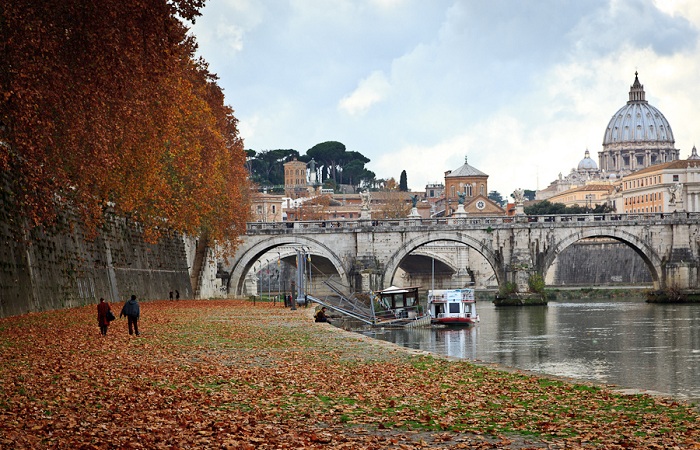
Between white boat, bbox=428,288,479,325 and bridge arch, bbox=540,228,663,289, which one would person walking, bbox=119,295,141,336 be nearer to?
white boat, bbox=428,288,479,325

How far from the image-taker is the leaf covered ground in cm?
1198

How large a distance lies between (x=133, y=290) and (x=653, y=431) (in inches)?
1478

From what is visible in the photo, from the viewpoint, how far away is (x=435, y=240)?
7962 centimetres

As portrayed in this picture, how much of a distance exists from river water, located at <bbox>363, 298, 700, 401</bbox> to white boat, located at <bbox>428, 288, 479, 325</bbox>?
102 cm

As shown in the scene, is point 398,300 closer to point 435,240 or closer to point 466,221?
point 435,240

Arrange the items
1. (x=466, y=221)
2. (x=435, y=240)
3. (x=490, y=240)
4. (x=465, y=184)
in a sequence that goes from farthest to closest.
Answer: (x=465, y=184) → (x=466, y=221) → (x=490, y=240) → (x=435, y=240)

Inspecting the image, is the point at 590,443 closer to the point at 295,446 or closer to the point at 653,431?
the point at 653,431

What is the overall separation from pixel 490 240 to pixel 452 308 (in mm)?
22036

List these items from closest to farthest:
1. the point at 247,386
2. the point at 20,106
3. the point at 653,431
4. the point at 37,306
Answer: the point at 653,431
the point at 247,386
the point at 20,106
the point at 37,306

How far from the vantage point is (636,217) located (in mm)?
80562

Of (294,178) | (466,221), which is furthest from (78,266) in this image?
(294,178)

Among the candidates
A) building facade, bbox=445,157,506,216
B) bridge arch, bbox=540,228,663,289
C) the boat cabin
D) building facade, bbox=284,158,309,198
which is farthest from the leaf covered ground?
building facade, bbox=284,158,309,198

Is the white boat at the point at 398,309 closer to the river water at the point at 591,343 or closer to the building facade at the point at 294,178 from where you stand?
the river water at the point at 591,343

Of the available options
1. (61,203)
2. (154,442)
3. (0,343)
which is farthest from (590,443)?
(61,203)
